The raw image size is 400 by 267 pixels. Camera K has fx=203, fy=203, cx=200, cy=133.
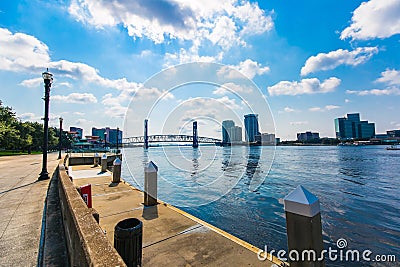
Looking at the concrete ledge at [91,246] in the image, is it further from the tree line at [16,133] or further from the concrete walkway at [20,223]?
the tree line at [16,133]

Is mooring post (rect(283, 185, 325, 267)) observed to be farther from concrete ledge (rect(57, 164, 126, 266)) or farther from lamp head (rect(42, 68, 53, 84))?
lamp head (rect(42, 68, 53, 84))

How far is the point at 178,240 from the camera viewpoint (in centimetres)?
395

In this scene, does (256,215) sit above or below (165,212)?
below

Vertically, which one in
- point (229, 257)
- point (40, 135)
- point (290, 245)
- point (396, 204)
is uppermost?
point (40, 135)

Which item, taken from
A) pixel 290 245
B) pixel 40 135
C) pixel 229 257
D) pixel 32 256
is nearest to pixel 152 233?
pixel 229 257

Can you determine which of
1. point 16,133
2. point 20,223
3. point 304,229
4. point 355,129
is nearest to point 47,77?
point 20,223

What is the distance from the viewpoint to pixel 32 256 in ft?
11.2

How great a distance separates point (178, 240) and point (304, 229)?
2429 millimetres

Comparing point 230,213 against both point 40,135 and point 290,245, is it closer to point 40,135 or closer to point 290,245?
point 290,245

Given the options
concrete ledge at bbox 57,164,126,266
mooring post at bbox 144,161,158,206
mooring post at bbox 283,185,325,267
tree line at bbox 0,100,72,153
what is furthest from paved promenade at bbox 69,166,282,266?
tree line at bbox 0,100,72,153

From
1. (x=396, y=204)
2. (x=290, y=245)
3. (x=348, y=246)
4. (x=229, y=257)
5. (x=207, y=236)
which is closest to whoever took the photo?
(x=290, y=245)

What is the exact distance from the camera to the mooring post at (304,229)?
7.93 ft

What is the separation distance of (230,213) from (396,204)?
9.22 meters

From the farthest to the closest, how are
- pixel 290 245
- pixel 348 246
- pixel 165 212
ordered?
pixel 348 246 < pixel 165 212 < pixel 290 245
